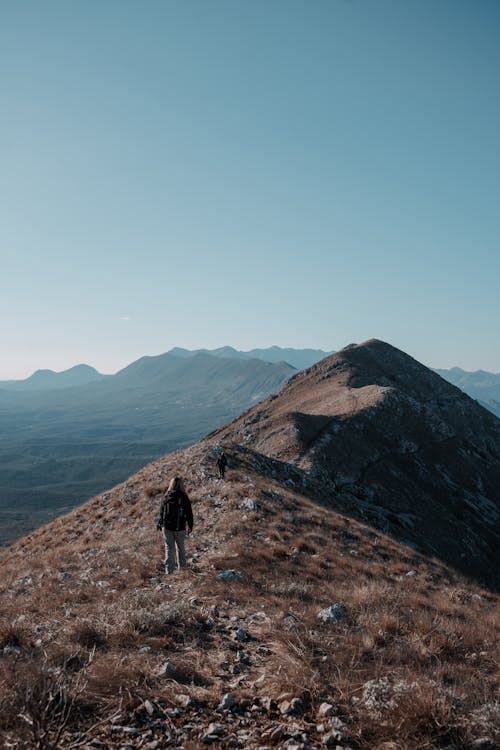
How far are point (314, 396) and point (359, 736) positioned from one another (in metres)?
71.3

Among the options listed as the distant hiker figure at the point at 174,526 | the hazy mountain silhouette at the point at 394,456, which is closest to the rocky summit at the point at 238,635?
the distant hiker figure at the point at 174,526

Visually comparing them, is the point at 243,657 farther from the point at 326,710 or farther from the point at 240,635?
the point at 326,710

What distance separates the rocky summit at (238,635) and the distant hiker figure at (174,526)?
56cm

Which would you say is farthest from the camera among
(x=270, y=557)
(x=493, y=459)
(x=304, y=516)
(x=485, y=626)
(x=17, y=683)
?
(x=493, y=459)

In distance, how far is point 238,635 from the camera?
8.52 m

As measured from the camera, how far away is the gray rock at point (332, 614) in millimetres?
9406

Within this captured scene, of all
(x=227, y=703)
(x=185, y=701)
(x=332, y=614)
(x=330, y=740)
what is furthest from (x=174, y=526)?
(x=330, y=740)

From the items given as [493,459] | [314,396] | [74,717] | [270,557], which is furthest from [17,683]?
[493,459]

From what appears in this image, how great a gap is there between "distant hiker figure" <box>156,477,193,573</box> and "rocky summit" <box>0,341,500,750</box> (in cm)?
56

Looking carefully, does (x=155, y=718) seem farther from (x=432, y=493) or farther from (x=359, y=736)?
(x=432, y=493)

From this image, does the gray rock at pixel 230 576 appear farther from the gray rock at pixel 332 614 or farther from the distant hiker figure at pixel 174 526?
the gray rock at pixel 332 614

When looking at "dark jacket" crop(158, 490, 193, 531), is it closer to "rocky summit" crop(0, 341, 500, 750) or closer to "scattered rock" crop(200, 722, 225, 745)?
"rocky summit" crop(0, 341, 500, 750)

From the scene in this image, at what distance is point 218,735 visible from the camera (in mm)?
5500

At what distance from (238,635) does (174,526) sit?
5932 millimetres
